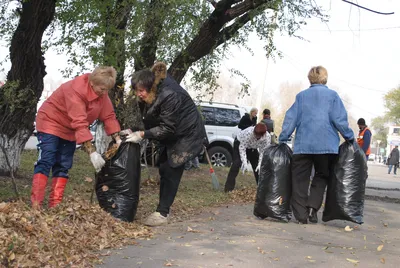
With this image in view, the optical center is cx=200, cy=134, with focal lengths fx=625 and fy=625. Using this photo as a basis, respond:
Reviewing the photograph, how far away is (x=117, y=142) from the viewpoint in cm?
627

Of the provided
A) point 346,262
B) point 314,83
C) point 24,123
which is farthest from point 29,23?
point 346,262

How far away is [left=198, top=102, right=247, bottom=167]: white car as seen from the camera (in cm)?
1814

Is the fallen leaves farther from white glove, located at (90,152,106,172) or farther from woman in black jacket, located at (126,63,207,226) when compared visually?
white glove, located at (90,152,106,172)

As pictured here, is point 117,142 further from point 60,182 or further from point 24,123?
point 24,123

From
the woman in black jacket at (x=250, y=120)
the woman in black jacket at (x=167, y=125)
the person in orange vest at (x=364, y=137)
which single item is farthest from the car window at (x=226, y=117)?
the woman in black jacket at (x=167, y=125)

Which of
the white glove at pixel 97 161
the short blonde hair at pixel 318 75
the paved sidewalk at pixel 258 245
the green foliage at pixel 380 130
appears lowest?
the paved sidewalk at pixel 258 245

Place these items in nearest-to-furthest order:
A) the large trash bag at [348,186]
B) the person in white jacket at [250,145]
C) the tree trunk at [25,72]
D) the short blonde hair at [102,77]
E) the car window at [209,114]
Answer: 1. the short blonde hair at [102,77]
2. the large trash bag at [348,186]
3. the tree trunk at [25,72]
4. the person in white jacket at [250,145]
5. the car window at [209,114]

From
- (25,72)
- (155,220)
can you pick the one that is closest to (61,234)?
(155,220)

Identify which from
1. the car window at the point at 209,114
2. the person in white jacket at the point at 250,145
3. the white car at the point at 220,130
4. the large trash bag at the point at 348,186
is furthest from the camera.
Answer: the car window at the point at 209,114

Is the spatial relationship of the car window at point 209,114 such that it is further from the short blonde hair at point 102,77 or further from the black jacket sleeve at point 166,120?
the short blonde hair at point 102,77

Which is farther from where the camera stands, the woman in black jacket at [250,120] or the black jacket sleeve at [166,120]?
the woman in black jacket at [250,120]

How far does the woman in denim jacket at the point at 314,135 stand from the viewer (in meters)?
6.95

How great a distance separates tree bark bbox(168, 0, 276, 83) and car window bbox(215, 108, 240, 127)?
Result: 8.00 meters

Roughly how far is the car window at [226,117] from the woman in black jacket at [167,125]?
1194cm
